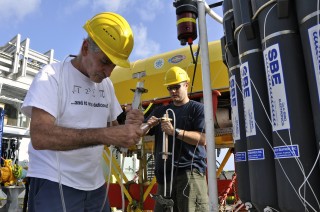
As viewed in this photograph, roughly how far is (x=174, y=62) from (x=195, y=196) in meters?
1.98

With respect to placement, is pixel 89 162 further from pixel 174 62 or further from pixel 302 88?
pixel 174 62

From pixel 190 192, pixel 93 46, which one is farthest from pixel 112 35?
pixel 190 192

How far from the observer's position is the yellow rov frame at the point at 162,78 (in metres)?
3.60

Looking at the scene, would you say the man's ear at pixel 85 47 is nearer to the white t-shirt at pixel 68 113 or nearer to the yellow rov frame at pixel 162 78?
the white t-shirt at pixel 68 113

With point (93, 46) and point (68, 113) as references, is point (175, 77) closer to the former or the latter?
point (93, 46)

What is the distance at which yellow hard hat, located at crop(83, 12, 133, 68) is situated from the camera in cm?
168

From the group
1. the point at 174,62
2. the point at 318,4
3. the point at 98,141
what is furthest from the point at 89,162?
the point at 174,62

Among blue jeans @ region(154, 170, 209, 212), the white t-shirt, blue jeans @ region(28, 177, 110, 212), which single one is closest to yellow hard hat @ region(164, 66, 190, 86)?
blue jeans @ region(154, 170, 209, 212)

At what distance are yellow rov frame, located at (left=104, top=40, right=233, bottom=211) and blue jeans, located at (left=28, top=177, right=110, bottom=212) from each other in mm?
1942

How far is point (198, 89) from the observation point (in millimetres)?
3752

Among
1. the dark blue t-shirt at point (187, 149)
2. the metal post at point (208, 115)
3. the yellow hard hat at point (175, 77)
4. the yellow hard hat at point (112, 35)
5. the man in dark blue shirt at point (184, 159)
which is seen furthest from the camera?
the yellow hard hat at point (175, 77)

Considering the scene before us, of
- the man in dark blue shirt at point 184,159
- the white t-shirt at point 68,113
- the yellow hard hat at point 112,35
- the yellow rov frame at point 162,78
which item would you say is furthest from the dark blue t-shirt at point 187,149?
the yellow hard hat at point 112,35

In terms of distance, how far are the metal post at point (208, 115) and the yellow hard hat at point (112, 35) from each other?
17.0 inches

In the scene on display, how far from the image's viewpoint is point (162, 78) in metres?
4.14
